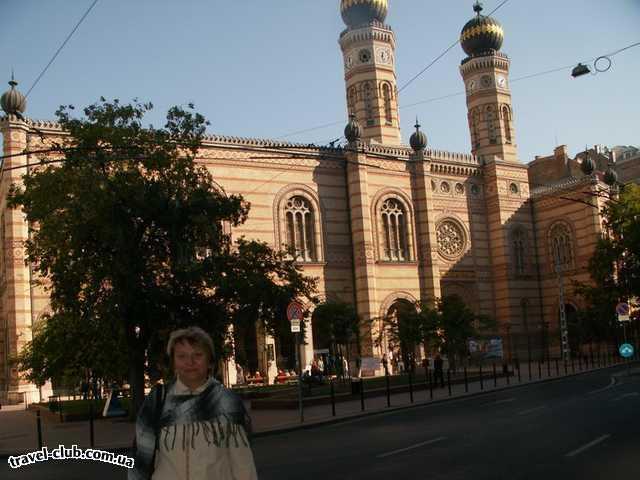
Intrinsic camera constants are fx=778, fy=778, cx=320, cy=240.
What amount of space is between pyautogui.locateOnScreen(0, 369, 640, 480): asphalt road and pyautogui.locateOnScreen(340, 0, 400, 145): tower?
90.5ft

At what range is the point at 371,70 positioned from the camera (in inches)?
1718

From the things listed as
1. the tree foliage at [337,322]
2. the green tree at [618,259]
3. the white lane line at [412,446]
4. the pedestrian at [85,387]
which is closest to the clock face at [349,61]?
the green tree at [618,259]

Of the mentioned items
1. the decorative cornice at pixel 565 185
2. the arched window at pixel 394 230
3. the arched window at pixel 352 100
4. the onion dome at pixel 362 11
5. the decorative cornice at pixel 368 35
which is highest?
the onion dome at pixel 362 11

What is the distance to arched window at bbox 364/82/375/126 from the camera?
4347 centimetres

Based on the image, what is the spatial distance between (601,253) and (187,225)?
971 inches

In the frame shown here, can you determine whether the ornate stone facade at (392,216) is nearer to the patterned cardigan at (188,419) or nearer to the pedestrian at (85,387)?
the pedestrian at (85,387)

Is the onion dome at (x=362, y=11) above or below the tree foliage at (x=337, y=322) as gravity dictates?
above

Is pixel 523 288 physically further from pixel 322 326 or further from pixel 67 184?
pixel 67 184

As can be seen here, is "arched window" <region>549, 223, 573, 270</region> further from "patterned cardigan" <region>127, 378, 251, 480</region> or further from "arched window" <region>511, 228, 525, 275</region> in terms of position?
"patterned cardigan" <region>127, 378, 251, 480</region>

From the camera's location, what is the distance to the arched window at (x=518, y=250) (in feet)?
149

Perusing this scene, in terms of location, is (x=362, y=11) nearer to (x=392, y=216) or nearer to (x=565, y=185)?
(x=392, y=216)

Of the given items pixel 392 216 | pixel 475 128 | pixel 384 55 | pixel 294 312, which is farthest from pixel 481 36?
pixel 294 312

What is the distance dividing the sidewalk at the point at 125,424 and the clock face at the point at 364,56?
24046 millimetres

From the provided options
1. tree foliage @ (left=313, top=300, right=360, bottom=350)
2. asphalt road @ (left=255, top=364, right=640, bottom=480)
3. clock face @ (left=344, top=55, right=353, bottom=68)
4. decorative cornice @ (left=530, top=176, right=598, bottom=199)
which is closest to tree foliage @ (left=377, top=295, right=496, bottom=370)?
tree foliage @ (left=313, top=300, right=360, bottom=350)
